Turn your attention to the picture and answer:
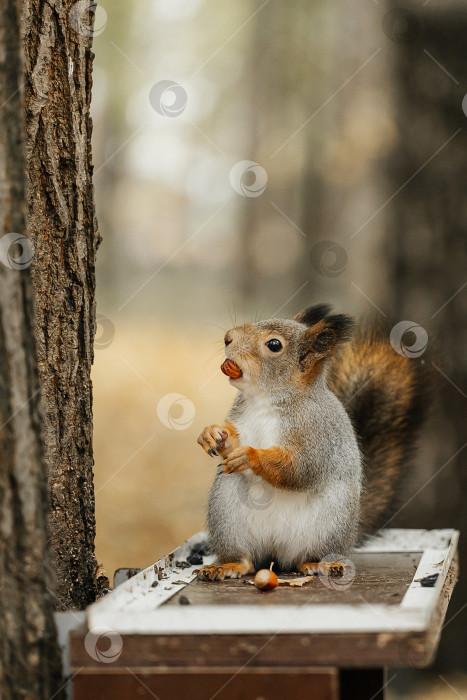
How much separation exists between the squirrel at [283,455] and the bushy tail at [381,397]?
0.25 meters

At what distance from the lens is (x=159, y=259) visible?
13.1 feet

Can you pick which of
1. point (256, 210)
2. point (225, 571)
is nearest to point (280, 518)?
point (225, 571)

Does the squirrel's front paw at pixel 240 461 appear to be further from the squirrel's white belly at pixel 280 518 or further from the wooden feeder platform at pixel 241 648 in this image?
the wooden feeder platform at pixel 241 648

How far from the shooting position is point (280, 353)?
138cm

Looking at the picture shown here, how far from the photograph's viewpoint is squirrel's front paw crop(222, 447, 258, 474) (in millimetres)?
→ 1219

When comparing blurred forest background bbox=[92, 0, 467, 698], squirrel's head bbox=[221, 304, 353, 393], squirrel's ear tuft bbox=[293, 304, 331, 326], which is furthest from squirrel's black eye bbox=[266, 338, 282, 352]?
A: blurred forest background bbox=[92, 0, 467, 698]

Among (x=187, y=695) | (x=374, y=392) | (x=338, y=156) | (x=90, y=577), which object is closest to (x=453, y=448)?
(x=374, y=392)

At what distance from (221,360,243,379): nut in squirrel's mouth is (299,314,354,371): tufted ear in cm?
10

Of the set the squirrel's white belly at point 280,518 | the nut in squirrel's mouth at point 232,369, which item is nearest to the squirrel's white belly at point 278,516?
the squirrel's white belly at point 280,518

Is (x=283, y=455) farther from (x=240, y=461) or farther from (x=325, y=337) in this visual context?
(x=325, y=337)

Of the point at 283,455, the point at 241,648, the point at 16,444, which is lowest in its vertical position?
the point at 241,648

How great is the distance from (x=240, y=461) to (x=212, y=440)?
0.27 ft

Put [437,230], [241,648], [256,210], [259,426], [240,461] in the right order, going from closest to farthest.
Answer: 1. [241,648]
2. [240,461]
3. [259,426]
4. [437,230]
5. [256,210]

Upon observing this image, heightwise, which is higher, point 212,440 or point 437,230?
point 437,230
